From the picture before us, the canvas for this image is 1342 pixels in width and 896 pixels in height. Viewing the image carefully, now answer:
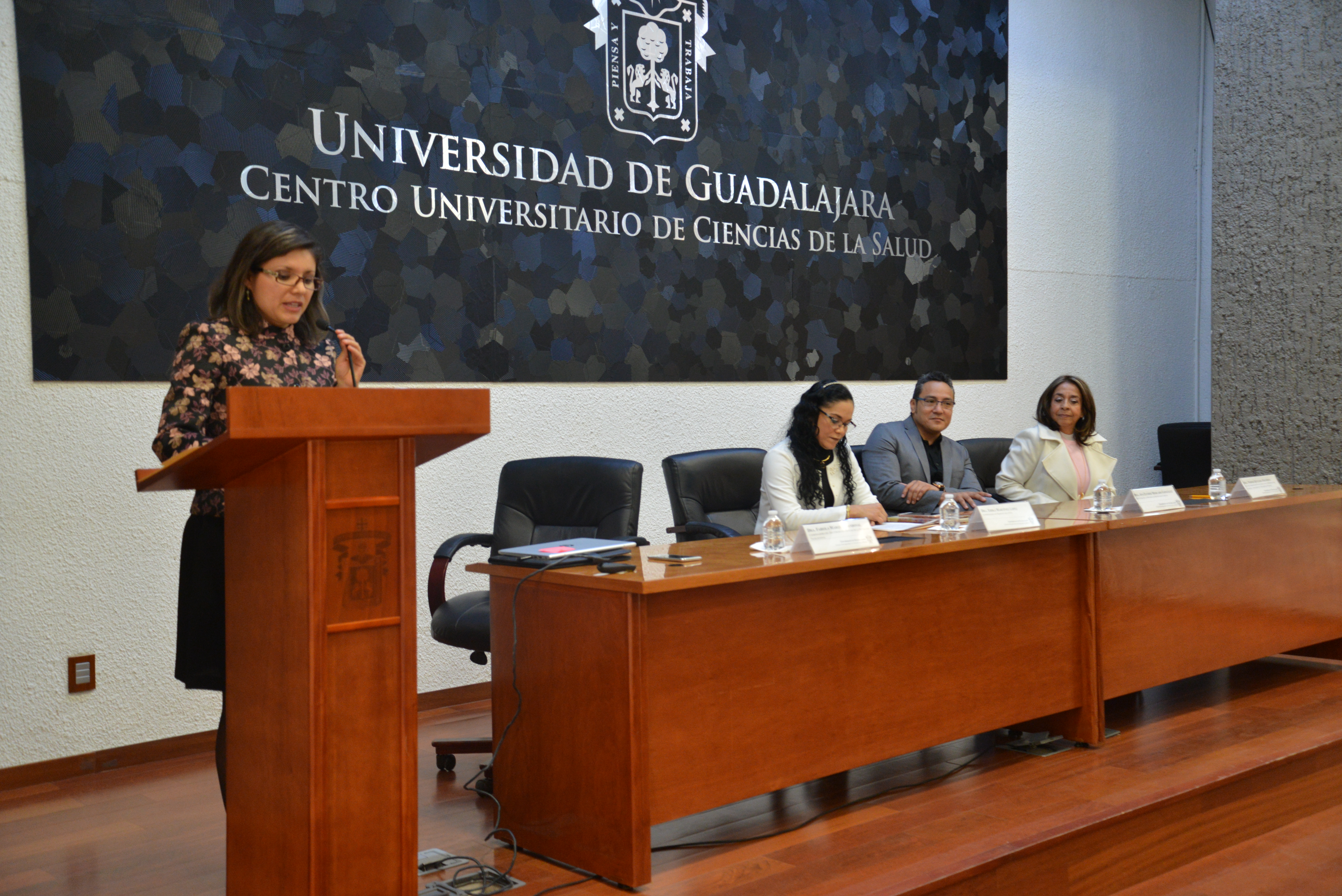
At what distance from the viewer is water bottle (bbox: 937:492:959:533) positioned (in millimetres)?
3049

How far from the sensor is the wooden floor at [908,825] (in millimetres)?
2359

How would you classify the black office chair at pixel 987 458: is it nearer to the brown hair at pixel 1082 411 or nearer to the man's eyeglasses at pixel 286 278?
the brown hair at pixel 1082 411

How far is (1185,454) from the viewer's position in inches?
237

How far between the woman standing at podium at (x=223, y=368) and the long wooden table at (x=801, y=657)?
2.07 ft

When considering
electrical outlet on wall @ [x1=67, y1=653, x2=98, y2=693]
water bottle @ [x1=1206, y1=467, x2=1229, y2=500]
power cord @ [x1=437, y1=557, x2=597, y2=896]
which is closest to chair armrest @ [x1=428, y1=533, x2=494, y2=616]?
power cord @ [x1=437, y1=557, x2=597, y2=896]

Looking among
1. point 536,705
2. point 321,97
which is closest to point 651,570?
point 536,705

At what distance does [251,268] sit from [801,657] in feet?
4.74

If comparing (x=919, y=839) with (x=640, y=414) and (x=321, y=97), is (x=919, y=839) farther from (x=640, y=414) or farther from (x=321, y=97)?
(x=321, y=97)

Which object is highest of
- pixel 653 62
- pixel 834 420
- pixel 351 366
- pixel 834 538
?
pixel 653 62

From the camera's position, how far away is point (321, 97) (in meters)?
3.65

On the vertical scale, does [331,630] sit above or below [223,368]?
below

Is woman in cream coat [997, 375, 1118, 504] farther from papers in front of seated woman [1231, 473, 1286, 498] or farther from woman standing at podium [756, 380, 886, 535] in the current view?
woman standing at podium [756, 380, 886, 535]

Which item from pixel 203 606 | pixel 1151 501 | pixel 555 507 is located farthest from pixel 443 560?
pixel 1151 501

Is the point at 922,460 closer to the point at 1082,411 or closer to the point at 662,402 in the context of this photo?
the point at 1082,411
